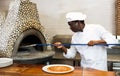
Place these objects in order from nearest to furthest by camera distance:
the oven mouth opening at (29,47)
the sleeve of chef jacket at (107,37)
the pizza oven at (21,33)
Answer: the sleeve of chef jacket at (107,37) < the pizza oven at (21,33) < the oven mouth opening at (29,47)

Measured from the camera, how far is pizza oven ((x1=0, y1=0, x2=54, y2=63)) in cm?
274

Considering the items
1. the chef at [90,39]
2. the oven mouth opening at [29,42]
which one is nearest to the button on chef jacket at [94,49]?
the chef at [90,39]

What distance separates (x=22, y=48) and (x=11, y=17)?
1.80 feet

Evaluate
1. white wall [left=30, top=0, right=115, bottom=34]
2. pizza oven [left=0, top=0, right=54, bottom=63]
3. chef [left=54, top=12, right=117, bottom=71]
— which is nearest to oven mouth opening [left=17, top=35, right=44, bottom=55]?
pizza oven [left=0, top=0, right=54, bottom=63]

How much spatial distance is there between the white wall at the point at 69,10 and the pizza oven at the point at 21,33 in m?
0.57

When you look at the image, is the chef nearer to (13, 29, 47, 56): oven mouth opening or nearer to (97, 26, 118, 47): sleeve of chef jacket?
(97, 26, 118, 47): sleeve of chef jacket

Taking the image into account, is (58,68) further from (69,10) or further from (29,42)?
(69,10)

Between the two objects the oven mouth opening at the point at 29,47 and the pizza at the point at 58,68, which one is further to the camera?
the oven mouth opening at the point at 29,47

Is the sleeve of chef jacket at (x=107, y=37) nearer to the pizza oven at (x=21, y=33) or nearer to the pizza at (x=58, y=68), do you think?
the pizza at (x=58, y=68)

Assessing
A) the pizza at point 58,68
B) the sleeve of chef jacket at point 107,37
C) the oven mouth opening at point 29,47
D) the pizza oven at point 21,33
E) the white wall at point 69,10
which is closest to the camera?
the pizza at point 58,68

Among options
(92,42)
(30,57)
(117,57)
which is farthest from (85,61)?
(117,57)

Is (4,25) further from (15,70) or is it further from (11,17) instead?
(15,70)

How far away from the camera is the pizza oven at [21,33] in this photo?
2740 millimetres

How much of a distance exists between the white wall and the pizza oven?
57 centimetres
